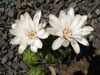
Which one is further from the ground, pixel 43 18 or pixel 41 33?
pixel 41 33

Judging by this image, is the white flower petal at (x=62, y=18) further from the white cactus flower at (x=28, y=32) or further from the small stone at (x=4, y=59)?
the small stone at (x=4, y=59)

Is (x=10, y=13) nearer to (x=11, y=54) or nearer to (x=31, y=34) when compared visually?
(x=11, y=54)

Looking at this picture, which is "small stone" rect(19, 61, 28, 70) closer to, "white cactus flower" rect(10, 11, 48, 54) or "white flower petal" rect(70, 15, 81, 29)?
"white cactus flower" rect(10, 11, 48, 54)

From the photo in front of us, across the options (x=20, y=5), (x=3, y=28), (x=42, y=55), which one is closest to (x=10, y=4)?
(x=20, y=5)

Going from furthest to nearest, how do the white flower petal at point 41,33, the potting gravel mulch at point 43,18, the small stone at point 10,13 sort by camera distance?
the small stone at point 10,13, the potting gravel mulch at point 43,18, the white flower petal at point 41,33

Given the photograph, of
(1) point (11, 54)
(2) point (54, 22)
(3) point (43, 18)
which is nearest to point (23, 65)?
(1) point (11, 54)

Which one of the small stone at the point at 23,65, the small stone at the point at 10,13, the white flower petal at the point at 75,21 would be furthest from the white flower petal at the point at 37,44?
the small stone at the point at 10,13

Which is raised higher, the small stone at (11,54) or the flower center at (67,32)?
the flower center at (67,32)

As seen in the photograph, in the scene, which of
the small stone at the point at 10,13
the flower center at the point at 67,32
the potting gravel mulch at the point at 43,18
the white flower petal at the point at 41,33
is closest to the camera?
the white flower petal at the point at 41,33

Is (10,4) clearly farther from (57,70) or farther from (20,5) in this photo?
(57,70)
